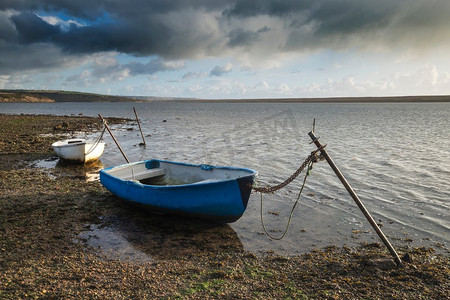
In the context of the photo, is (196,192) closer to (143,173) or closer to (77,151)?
(143,173)

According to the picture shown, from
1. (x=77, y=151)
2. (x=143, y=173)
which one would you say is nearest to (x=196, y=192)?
(x=143, y=173)

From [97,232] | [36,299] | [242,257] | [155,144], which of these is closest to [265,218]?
[242,257]

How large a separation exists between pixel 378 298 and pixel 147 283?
14.8 ft

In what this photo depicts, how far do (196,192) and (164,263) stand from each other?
7.96 feet

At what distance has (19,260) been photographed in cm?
691

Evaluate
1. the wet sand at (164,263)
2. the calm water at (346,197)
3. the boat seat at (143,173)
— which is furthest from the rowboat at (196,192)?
the calm water at (346,197)

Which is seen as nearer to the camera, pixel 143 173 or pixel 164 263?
pixel 164 263

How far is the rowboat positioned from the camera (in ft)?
28.1

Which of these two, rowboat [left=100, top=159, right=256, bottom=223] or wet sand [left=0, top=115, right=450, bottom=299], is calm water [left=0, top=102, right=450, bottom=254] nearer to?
wet sand [left=0, top=115, right=450, bottom=299]

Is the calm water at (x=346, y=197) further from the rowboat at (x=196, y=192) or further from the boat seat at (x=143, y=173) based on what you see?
the boat seat at (x=143, y=173)

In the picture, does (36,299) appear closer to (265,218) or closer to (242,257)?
(242,257)

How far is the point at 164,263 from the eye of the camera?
711 centimetres

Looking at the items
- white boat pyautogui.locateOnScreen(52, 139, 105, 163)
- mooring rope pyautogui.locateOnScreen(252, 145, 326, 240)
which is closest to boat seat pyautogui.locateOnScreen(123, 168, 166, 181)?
mooring rope pyautogui.locateOnScreen(252, 145, 326, 240)

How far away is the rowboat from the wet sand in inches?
22.1
